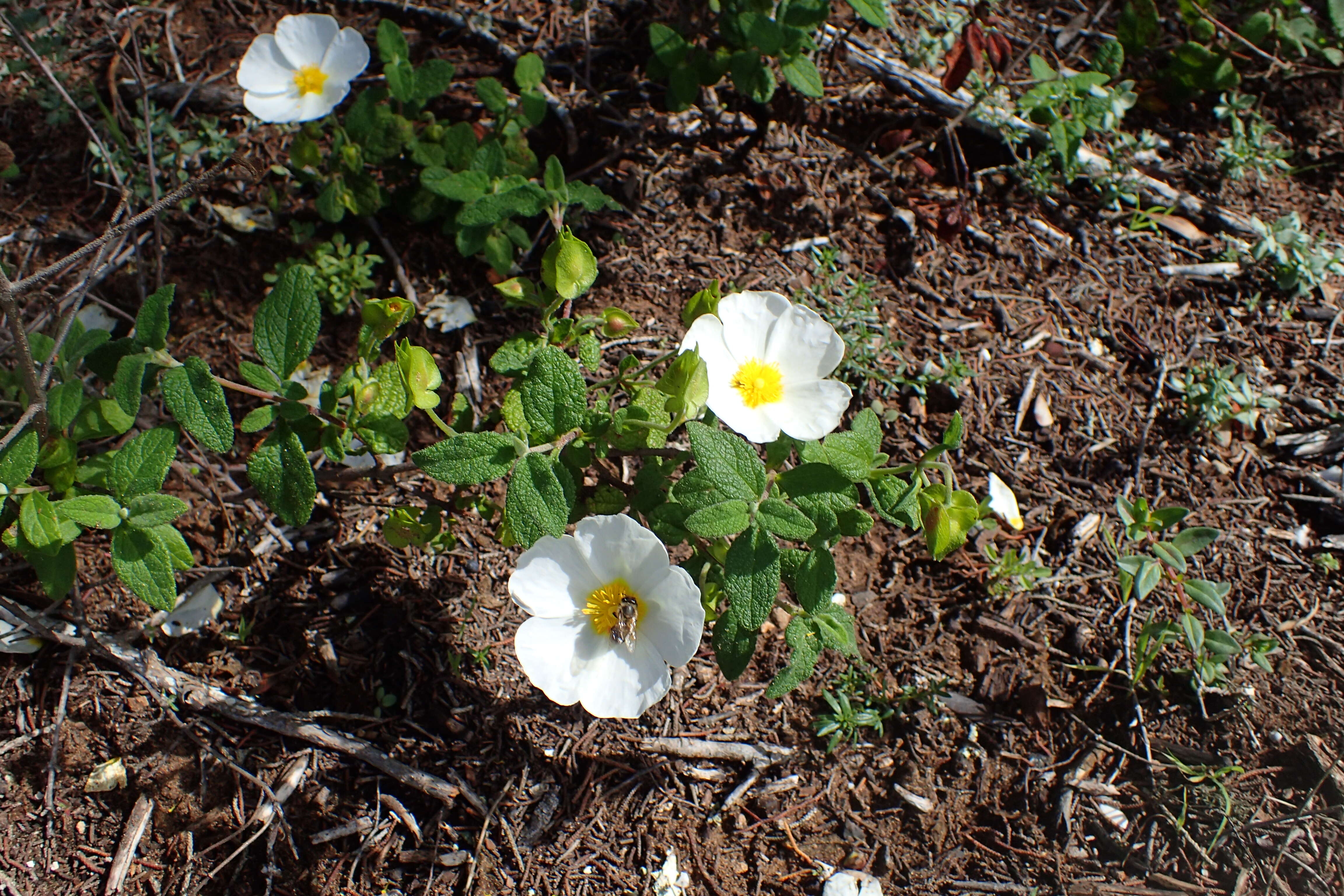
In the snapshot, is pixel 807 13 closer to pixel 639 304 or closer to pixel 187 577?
pixel 639 304

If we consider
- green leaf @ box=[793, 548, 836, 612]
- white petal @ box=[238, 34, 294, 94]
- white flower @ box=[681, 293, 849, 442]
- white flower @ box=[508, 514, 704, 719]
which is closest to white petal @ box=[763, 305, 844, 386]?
white flower @ box=[681, 293, 849, 442]

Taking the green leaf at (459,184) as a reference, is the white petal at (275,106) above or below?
above

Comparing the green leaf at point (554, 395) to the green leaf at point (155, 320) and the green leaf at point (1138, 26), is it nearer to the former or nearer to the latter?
the green leaf at point (155, 320)

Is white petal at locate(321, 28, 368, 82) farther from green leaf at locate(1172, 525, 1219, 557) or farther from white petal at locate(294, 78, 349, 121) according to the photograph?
green leaf at locate(1172, 525, 1219, 557)

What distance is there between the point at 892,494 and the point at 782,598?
2.17 feet

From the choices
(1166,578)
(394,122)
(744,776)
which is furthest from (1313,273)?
(394,122)

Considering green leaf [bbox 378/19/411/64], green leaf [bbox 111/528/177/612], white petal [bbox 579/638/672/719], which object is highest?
green leaf [bbox 378/19/411/64]

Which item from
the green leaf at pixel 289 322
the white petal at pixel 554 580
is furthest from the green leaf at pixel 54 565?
the white petal at pixel 554 580

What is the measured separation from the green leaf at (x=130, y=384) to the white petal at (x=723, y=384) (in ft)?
3.37

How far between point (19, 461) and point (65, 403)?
140 mm

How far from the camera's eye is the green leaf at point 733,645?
177 cm

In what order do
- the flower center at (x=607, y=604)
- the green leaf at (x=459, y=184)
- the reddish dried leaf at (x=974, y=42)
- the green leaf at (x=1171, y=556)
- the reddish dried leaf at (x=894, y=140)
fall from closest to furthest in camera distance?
the flower center at (x=607, y=604), the green leaf at (x=1171, y=556), the green leaf at (x=459, y=184), the reddish dried leaf at (x=974, y=42), the reddish dried leaf at (x=894, y=140)

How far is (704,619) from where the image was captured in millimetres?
1754

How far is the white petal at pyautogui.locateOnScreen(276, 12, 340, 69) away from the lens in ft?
8.27
